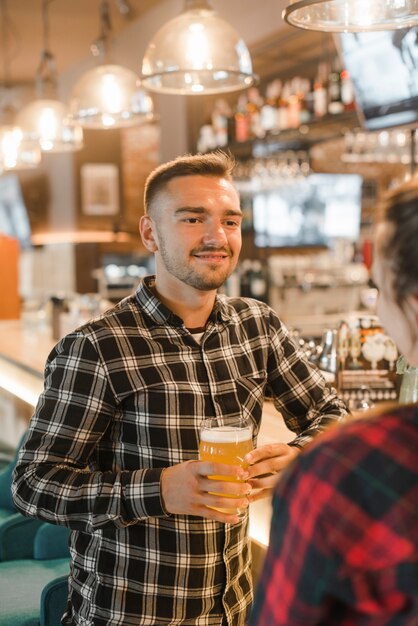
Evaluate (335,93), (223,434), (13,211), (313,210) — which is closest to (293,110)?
(335,93)

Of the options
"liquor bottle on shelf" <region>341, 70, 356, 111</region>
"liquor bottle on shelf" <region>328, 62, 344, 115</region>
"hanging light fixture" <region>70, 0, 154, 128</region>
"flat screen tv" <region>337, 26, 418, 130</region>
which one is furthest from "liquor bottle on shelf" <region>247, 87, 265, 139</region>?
"flat screen tv" <region>337, 26, 418, 130</region>

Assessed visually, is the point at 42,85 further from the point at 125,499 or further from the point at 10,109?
the point at 125,499

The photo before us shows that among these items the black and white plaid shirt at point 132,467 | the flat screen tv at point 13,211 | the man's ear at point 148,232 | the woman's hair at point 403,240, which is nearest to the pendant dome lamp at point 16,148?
the man's ear at point 148,232

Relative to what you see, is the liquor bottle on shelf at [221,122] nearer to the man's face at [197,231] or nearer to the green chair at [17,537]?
the green chair at [17,537]

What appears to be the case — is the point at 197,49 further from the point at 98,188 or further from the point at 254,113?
the point at 98,188

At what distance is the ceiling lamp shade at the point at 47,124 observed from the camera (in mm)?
4992

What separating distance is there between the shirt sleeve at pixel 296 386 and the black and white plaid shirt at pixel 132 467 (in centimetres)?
18

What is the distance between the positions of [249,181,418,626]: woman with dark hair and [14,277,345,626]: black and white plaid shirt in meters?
0.76

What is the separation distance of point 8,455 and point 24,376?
0.39 metres

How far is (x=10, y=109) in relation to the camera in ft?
25.5

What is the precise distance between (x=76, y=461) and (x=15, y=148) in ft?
14.1

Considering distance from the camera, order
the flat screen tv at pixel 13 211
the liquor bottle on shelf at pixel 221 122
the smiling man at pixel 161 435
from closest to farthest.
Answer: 1. the smiling man at pixel 161 435
2. the liquor bottle on shelf at pixel 221 122
3. the flat screen tv at pixel 13 211

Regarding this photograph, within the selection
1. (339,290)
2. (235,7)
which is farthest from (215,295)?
(339,290)

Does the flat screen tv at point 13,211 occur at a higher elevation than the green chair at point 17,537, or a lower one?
higher
